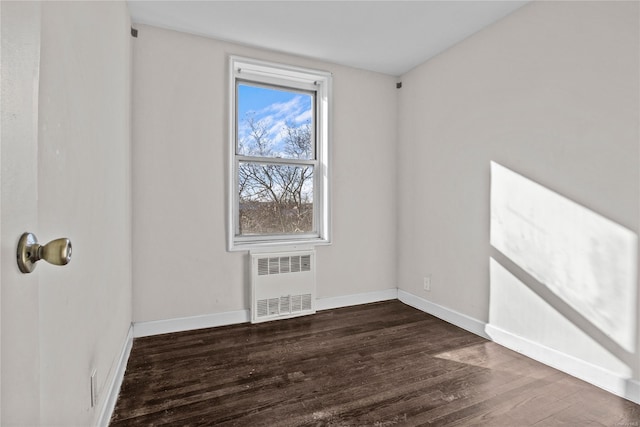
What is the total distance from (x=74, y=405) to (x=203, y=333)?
5.35 ft

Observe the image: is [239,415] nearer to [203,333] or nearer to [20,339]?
[203,333]

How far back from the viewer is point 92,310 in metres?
1.42

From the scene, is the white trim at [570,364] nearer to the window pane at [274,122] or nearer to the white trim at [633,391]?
the white trim at [633,391]

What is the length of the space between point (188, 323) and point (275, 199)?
1.34 metres

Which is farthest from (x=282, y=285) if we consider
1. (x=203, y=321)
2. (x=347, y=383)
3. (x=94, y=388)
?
(x=94, y=388)

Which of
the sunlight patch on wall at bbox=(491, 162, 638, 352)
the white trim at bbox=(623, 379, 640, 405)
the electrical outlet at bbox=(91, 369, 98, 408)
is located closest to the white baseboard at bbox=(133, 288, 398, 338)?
the electrical outlet at bbox=(91, 369, 98, 408)

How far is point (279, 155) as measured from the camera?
131 inches

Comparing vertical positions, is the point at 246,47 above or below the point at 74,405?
above

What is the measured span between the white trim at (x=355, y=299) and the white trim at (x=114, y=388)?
165 centimetres

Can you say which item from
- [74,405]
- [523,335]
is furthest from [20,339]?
[523,335]

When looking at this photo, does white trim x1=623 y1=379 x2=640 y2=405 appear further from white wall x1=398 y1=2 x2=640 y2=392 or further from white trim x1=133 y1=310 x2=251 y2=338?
white trim x1=133 y1=310 x2=251 y2=338

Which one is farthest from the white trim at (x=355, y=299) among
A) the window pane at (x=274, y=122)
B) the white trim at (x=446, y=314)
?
the window pane at (x=274, y=122)

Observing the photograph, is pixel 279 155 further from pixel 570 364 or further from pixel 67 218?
pixel 570 364

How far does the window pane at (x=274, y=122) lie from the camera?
320cm
